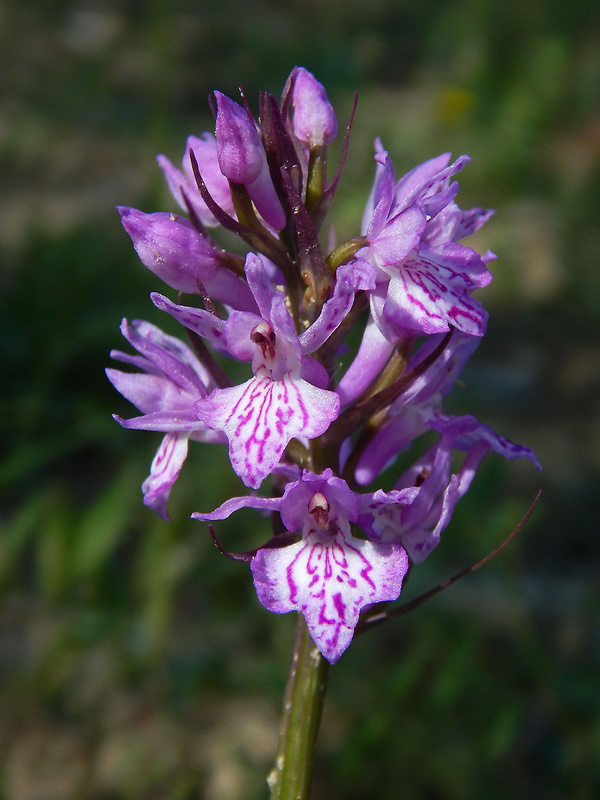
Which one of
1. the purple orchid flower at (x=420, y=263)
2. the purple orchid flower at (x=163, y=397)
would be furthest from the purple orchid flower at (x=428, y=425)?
the purple orchid flower at (x=163, y=397)

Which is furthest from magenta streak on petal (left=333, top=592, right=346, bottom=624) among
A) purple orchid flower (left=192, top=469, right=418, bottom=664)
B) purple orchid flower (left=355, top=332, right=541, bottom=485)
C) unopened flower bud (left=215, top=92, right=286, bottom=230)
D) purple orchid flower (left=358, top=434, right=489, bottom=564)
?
unopened flower bud (left=215, top=92, right=286, bottom=230)

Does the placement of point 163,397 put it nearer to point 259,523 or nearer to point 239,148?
point 239,148

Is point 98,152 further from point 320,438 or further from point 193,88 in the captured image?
point 320,438

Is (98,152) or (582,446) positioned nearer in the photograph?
(582,446)

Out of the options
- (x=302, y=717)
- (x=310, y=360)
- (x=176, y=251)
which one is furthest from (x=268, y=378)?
(x=302, y=717)

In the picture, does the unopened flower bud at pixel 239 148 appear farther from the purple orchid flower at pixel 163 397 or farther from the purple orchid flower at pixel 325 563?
the purple orchid flower at pixel 325 563

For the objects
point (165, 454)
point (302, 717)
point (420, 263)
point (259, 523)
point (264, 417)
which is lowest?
point (259, 523)

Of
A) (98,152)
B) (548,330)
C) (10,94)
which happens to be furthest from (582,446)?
(10,94)
